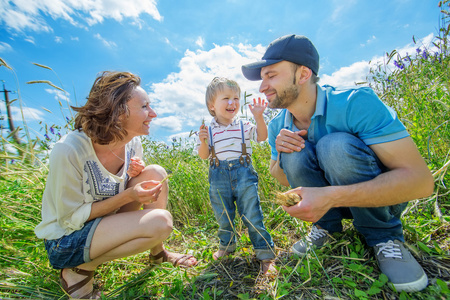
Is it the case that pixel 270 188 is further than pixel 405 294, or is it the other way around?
pixel 270 188

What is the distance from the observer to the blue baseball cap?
175 centimetres

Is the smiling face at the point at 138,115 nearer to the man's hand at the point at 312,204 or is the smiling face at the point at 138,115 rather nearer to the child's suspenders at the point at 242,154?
the child's suspenders at the point at 242,154

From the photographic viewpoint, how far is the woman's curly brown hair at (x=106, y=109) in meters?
1.77

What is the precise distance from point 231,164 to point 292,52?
0.99 meters

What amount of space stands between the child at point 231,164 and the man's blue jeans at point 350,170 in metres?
0.46

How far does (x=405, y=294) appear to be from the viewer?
1.21 metres

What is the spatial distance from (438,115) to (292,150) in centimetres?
170

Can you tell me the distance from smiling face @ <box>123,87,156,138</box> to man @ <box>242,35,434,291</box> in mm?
888

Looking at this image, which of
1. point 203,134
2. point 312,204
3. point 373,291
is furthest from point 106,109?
point 373,291

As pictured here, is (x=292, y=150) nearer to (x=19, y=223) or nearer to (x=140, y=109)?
(x=140, y=109)

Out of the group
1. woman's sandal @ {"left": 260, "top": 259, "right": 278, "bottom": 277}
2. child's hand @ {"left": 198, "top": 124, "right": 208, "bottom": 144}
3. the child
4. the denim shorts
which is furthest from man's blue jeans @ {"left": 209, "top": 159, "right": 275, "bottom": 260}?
the denim shorts

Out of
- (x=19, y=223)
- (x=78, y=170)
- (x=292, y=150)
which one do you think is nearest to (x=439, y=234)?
(x=292, y=150)

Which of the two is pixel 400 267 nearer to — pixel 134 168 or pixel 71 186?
pixel 134 168

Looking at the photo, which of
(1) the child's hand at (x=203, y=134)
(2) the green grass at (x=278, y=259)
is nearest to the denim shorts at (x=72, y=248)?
(2) the green grass at (x=278, y=259)
